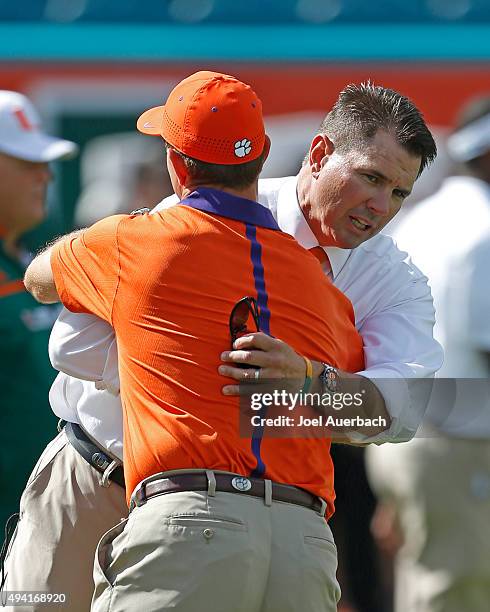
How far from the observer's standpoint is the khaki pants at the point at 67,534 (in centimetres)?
273

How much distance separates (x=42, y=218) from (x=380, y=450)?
Answer: 1.47 meters

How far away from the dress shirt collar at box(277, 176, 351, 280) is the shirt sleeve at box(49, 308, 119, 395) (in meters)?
0.54

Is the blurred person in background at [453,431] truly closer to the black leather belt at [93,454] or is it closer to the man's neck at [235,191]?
the black leather belt at [93,454]

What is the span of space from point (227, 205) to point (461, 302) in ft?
5.04

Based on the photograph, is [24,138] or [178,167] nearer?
[178,167]

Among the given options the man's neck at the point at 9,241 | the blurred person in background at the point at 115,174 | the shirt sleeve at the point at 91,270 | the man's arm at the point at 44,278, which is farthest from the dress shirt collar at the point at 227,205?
the blurred person in background at the point at 115,174

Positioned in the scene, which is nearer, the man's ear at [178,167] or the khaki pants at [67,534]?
the man's ear at [178,167]

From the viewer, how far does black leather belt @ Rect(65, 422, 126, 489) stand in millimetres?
2744

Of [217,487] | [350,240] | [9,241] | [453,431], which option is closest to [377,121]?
[350,240]

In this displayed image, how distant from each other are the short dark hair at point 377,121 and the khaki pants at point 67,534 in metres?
0.92

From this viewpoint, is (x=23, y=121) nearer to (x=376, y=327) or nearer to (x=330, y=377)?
(x=376, y=327)

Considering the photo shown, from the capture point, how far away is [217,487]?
216 centimetres

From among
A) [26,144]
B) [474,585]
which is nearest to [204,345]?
[474,585]

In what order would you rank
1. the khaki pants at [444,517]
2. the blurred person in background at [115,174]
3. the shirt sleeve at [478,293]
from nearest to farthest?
the shirt sleeve at [478,293]
the khaki pants at [444,517]
the blurred person in background at [115,174]
